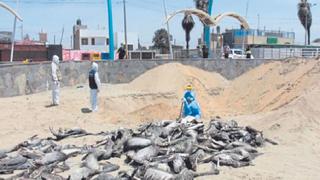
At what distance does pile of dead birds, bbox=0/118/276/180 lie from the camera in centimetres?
873

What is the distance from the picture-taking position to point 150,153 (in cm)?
960

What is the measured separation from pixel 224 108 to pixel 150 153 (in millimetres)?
12352

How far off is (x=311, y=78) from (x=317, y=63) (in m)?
1.89

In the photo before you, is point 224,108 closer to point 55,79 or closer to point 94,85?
point 94,85

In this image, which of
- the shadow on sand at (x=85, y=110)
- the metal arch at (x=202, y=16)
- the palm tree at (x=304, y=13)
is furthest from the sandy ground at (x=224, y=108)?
the palm tree at (x=304, y=13)

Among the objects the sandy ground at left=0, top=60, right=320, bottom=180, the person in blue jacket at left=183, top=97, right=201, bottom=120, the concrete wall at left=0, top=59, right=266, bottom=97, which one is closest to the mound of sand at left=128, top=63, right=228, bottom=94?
the sandy ground at left=0, top=60, right=320, bottom=180

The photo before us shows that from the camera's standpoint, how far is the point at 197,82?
76.8 ft

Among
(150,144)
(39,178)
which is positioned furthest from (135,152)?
(39,178)

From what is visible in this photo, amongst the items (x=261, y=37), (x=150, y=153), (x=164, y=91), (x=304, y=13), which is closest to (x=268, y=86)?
(x=164, y=91)

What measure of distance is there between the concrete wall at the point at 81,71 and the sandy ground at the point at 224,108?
579 millimetres

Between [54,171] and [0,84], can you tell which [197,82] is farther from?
[54,171]

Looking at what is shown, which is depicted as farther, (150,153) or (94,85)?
(94,85)

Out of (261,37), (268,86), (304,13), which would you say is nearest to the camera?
(268,86)

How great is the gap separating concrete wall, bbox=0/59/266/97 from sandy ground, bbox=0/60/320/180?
579 mm
